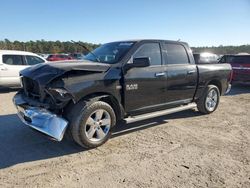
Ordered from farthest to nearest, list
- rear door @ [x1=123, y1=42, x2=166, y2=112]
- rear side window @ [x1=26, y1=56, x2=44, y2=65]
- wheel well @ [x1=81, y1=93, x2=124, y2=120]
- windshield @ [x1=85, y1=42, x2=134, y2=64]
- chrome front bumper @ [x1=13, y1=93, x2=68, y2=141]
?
rear side window @ [x1=26, y1=56, x2=44, y2=65], windshield @ [x1=85, y1=42, x2=134, y2=64], rear door @ [x1=123, y1=42, x2=166, y2=112], wheel well @ [x1=81, y1=93, x2=124, y2=120], chrome front bumper @ [x1=13, y1=93, x2=68, y2=141]

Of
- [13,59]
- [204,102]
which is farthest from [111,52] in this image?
[13,59]

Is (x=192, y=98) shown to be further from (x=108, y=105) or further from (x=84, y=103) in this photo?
(x=84, y=103)

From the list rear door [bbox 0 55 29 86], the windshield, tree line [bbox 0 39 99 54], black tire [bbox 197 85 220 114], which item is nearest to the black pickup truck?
the windshield

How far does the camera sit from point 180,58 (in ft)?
21.3

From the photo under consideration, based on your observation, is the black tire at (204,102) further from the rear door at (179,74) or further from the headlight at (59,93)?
the headlight at (59,93)

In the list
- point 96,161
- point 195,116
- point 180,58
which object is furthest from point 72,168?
point 195,116

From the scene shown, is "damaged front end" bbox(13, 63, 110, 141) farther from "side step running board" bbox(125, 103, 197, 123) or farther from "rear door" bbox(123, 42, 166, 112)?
"side step running board" bbox(125, 103, 197, 123)

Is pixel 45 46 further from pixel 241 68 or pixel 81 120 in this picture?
pixel 81 120

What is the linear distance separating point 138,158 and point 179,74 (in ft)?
8.61

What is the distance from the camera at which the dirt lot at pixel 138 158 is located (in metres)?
3.68

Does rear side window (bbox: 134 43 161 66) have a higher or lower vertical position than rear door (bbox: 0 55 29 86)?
higher

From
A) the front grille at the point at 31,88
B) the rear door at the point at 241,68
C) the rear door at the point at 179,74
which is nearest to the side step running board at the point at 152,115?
the rear door at the point at 179,74

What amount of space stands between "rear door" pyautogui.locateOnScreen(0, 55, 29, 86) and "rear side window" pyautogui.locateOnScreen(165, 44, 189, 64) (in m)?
7.08

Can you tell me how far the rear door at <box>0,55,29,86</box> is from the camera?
10641 millimetres
